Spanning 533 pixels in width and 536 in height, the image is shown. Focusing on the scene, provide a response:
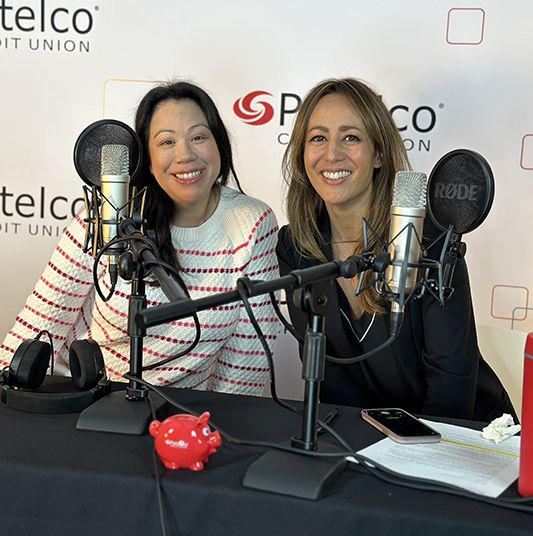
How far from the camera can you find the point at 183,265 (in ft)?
6.72

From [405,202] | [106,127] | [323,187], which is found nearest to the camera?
[405,202]

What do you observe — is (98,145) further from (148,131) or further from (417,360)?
(417,360)

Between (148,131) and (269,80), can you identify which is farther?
(269,80)

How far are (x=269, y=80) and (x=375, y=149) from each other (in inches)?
32.6

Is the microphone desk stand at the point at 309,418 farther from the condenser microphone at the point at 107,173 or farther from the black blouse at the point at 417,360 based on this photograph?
the black blouse at the point at 417,360

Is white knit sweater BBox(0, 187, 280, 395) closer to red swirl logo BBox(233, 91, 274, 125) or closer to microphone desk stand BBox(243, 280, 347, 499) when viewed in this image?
red swirl logo BBox(233, 91, 274, 125)

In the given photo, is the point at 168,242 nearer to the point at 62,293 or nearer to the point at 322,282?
the point at 62,293

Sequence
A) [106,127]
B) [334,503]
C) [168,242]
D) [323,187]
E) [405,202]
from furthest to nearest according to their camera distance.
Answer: [168,242] < [323,187] < [106,127] < [405,202] < [334,503]

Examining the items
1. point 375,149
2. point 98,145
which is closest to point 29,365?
point 98,145

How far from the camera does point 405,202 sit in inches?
50.0

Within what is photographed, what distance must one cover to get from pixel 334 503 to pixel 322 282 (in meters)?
0.29

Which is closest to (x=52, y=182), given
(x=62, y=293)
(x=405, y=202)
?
(x=62, y=293)

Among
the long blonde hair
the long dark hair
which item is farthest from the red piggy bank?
the long dark hair

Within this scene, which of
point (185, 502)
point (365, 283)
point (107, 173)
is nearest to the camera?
point (185, 502)
